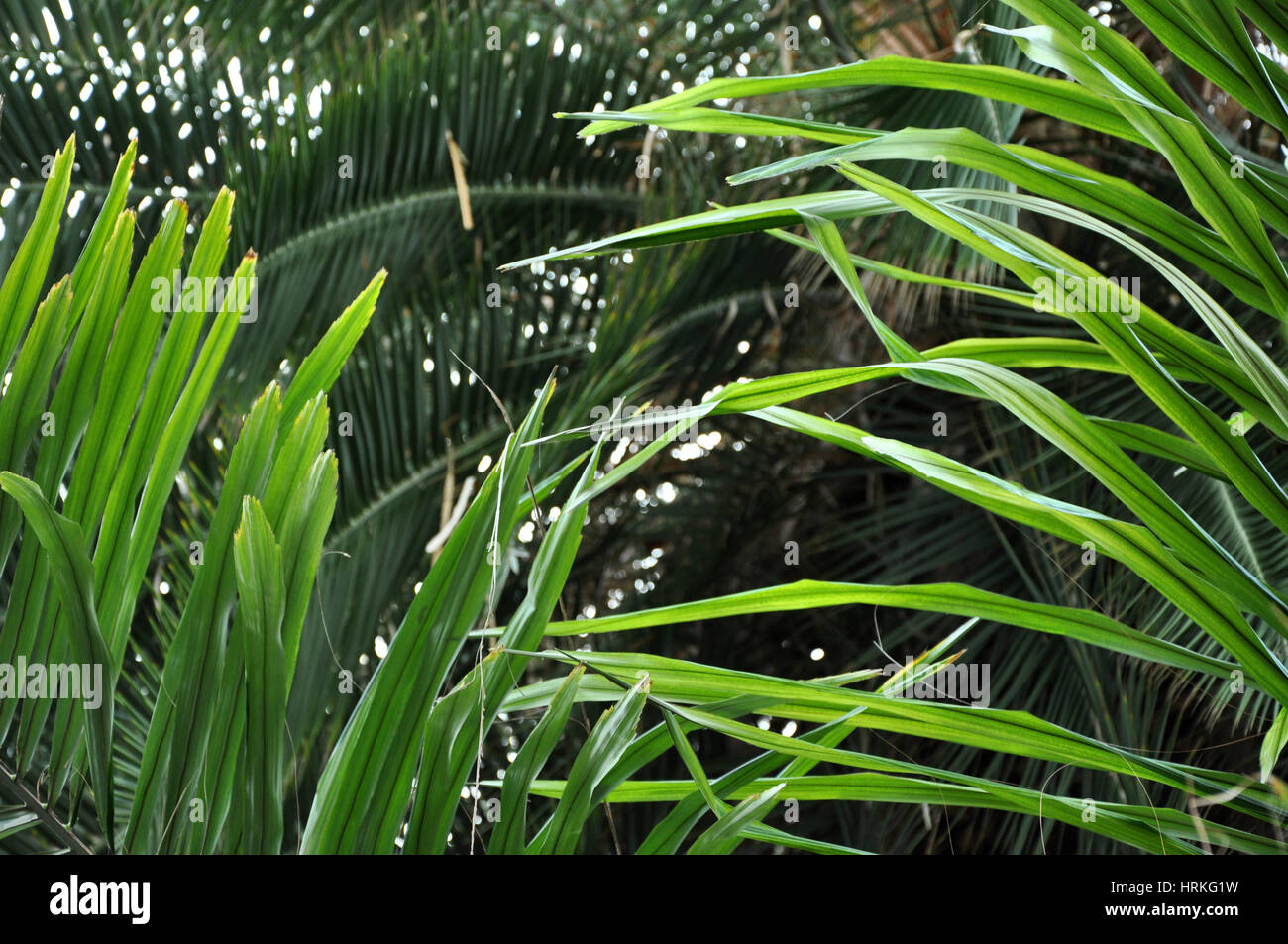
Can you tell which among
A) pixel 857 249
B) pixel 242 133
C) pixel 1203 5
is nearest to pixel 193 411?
pixel 1203 5

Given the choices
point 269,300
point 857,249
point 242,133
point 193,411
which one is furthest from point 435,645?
point 857,249

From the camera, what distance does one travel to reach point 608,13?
187 centimetres

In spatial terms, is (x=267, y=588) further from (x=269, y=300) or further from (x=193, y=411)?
(x=269, y=300)

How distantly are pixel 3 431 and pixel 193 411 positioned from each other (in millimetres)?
71

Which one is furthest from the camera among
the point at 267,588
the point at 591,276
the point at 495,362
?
the point at 591,276

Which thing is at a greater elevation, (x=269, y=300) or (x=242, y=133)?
(x=242, y=133)

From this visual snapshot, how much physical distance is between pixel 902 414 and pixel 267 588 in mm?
1598

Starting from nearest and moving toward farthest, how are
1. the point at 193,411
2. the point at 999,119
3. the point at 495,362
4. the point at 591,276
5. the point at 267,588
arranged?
1. the point at 267,588
2. the point at 193,411
3. the point at 999,119
4. the point at 495,362
5. the point at 591,276

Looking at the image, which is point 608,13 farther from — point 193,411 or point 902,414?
point 193,411

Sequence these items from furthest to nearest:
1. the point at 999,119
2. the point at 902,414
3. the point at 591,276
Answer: the point at 902,414 → the point at 591,276 → the point at 999,119

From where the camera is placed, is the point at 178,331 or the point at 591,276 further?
the point at 591,276

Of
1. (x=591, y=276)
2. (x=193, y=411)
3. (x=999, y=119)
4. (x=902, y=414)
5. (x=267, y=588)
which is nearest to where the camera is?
(x=267, y=588)

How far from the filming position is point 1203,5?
0.38 metres

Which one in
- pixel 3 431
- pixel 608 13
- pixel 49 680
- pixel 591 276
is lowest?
pixel 49 680
